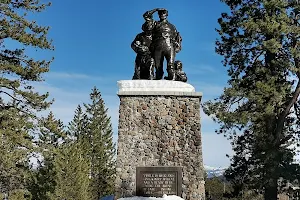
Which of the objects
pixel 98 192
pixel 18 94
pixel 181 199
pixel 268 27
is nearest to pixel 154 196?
pixel 181 199

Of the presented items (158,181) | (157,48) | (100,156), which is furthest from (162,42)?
(100,156)

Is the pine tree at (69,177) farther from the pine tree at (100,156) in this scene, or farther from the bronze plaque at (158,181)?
the bronze plaque at (158,181)

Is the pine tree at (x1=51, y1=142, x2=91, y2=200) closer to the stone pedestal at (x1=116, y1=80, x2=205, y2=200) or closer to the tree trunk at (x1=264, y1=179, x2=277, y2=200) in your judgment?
the tree trunk at (x1=264, y1=179, x2=277, y2=200)

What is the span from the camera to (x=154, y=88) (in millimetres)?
8828

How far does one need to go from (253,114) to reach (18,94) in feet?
26.6

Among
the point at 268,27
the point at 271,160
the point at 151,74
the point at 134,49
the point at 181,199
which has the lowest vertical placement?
the point at 181,199

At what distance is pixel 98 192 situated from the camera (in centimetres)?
3362

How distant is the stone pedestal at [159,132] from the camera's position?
845cm

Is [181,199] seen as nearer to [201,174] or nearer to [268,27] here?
[201,174]

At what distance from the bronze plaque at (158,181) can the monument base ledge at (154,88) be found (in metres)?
1.48

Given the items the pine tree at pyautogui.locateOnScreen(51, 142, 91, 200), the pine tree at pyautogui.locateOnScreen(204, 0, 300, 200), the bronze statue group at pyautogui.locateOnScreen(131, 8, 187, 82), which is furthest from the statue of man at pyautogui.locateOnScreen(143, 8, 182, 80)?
the pine tree at pyautogui.locateOnScreen(51, 142, 91, 200)

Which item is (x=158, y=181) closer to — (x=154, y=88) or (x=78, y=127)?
(x=154, y=88)

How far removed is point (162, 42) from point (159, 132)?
1.90 m

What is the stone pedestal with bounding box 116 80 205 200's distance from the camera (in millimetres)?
8445
